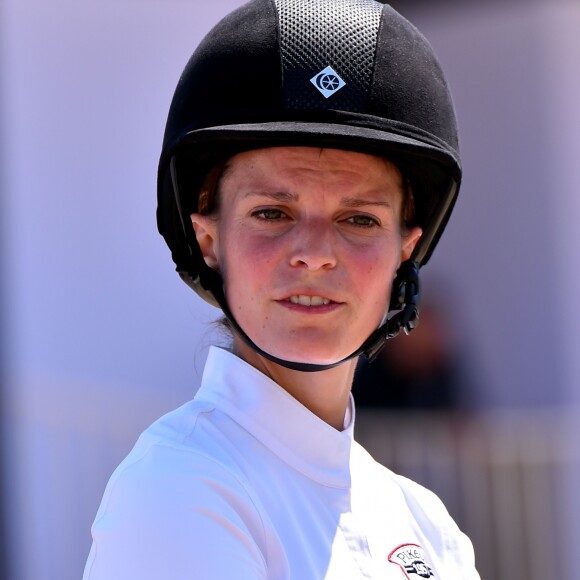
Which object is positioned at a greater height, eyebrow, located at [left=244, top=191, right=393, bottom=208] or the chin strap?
eyebrow, located at [left=244, top=191, right=393, bottom=208]

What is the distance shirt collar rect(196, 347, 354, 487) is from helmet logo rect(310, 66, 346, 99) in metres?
0.49

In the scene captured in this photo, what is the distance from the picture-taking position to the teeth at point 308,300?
224 cm

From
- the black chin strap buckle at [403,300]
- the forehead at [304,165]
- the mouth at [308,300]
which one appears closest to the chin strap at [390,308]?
the black chin strap buckle at [403,300]

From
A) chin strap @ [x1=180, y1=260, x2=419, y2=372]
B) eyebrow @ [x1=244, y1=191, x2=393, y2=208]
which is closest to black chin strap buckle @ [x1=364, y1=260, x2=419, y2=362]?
chin strap @ [x1=180, y1=260, x2=419, y2=372]

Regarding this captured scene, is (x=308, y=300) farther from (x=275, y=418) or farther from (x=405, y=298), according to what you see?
(x=405, y=298)

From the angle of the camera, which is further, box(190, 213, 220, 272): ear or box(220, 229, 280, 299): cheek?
box(190, 213, 220, 272): ear

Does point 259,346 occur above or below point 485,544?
above

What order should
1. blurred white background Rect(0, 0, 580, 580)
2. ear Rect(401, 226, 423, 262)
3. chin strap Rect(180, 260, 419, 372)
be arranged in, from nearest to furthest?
chin strap Rect(180, 260, 419, 372) < ear Rect(401, 226, 423, 262) < blurred white background Rect(0, 0, 580, 580)

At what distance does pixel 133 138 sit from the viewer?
5.62 metres

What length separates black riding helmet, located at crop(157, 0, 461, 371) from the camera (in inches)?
91.3

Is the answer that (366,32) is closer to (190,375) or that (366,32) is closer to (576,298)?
(190,375)

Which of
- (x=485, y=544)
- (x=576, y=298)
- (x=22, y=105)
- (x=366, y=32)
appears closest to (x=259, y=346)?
(x=366, y=32)

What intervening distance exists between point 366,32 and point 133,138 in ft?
10.6

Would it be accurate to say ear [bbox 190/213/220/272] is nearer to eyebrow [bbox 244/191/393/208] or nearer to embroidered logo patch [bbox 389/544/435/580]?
eyebrow [bbox 244/191/393/208]
